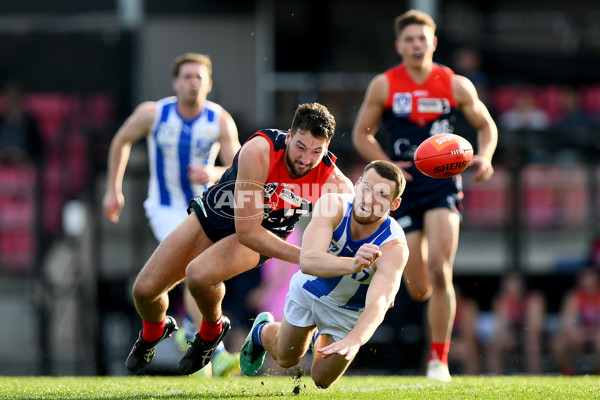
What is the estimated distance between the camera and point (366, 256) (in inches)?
203

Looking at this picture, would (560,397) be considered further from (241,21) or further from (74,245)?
(241,21)

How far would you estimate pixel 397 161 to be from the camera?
24.5 feet

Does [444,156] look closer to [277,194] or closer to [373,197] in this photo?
[373,197]

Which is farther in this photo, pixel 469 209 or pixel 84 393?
pixel 469 209

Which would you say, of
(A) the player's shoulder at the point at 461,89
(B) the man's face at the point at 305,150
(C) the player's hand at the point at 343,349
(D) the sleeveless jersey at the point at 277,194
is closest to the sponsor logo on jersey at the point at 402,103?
(A) the player's shoulder at the point at 461,89

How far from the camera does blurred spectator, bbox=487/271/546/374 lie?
11.4 m

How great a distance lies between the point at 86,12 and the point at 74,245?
569cm

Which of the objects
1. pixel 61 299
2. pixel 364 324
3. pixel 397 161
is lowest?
pixel 61 299

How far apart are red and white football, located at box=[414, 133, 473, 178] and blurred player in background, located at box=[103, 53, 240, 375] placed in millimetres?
2103

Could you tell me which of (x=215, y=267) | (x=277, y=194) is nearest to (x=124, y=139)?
(x=215, y=267)

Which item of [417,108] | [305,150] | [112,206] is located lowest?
[112,206]

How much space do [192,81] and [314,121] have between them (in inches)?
104

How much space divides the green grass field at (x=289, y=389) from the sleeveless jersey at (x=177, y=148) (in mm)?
1629

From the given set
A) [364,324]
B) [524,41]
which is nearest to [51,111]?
[524,41]
